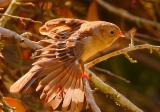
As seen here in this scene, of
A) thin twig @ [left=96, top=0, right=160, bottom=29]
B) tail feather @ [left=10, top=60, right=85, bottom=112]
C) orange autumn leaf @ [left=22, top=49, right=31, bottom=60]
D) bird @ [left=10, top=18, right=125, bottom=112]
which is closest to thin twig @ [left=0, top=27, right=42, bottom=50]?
bird @ [left=10, top=18, right=125, bottom=112]

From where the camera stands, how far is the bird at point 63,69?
4.98 feet

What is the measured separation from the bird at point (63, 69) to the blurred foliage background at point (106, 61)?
2.00 feet

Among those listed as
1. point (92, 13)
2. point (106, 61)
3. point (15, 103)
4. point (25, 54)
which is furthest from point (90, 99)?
point (106, 61)

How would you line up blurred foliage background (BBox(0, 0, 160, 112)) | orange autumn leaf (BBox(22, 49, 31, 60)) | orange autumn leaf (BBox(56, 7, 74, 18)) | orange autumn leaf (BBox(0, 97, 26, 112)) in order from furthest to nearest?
orange autumn leaf (BBox(56, 7, 74, 18)), orange autumn leaf (BBox(22, 49, 31, 60)), blurred foliage background (BBox(0, 0, 160, 112)), orange autumn leaf (BBox(0, 97, 26, 112))

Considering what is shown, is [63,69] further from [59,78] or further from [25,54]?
[25,54]

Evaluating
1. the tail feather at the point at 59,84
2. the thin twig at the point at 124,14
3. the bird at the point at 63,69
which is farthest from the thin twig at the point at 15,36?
the thin twig at the point at 124,14

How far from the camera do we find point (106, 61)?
331 cm

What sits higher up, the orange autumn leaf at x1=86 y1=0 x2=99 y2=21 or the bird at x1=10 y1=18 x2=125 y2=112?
the orange autumn leaf at x1=86 y1=0 x2=99 y2=21

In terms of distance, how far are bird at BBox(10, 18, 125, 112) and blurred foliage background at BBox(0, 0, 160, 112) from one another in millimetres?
610

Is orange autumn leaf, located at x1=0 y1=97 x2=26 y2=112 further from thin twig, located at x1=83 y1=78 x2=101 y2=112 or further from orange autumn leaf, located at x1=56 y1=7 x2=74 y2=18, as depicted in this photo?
orange autumn leaf, located at x1=56 y1=7 x2=74 y2=18

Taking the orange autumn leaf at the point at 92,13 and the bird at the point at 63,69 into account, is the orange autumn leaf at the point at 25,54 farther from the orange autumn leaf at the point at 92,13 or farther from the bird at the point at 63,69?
→ the bird at the point at 63,69

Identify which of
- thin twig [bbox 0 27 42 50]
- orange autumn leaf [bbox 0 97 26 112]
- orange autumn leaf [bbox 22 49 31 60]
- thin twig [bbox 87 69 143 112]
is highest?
thin twig [bbox 0 27 42 50]

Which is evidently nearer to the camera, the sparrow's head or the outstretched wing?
the outstretched wing

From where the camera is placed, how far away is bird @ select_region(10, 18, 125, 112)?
1.52 metres
